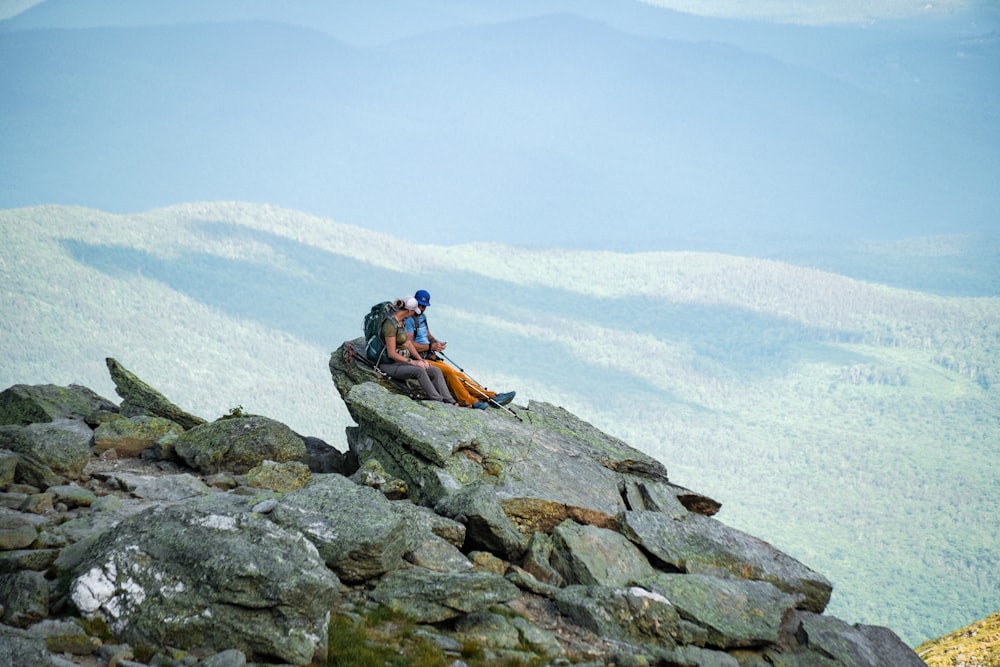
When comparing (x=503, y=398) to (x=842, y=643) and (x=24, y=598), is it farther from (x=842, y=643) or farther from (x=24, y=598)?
(x=24, y=598)

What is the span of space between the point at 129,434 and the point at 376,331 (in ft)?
26.0

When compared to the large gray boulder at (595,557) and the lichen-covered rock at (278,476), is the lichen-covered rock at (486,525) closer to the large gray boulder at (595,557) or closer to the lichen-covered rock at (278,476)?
the large gray boulder at (595,557)

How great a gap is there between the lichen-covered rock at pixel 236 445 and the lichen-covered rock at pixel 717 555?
1009 cm

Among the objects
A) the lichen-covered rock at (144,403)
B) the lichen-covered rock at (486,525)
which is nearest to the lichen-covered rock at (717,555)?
the lichen-covered rock at (486,525)

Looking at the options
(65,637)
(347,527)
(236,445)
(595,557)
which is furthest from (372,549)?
(236,445)

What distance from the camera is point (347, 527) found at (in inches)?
681

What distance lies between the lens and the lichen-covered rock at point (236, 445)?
2520 centimetres

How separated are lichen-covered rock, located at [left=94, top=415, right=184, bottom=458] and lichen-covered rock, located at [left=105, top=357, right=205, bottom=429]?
7.86 ft

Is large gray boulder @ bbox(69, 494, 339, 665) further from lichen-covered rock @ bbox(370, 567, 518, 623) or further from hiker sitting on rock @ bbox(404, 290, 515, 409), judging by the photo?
hiker sitting on rock @ bbox(404, 290, 515, 409)

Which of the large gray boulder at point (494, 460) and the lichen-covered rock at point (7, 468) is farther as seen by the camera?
the large gray boulder at point (494, 460)

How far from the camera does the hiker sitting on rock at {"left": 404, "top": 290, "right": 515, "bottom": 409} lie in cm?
2941

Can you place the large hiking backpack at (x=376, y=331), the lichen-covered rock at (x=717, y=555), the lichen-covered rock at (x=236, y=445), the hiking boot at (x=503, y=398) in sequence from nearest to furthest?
the lichen-covered rock at (x=717, y=555) < the lichen-covered rock at (x=236, y=445) < the large hiking backpack at (x=376, y=331) < the hiking boot at (x=503, y=398)

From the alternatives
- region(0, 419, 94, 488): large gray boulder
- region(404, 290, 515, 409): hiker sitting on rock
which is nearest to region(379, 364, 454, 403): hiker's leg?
region(404, 290, 515, 409): hiker sitting on rock

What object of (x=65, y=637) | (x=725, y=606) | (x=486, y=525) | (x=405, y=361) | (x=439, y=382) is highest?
(x=405, y=361)
